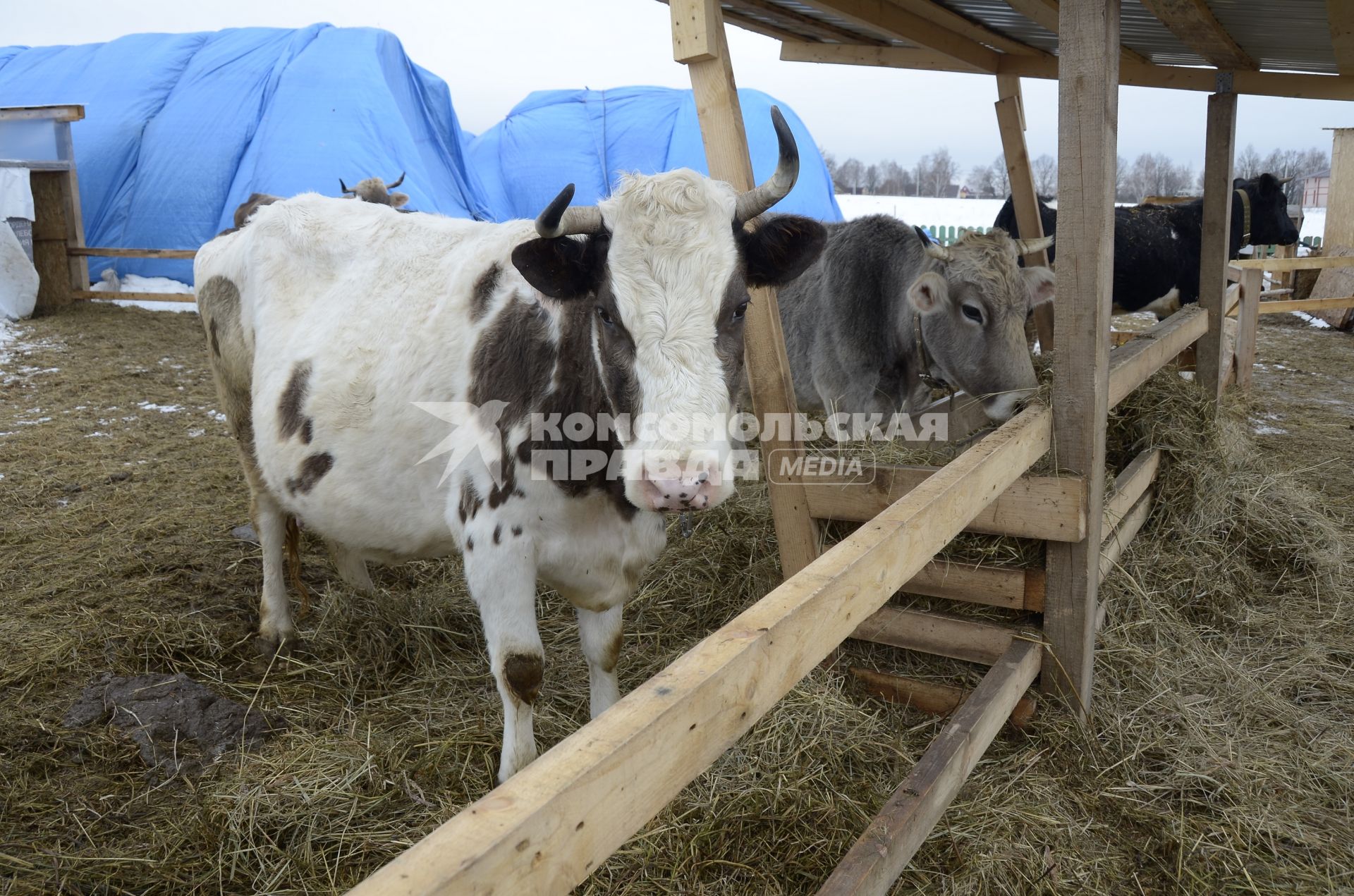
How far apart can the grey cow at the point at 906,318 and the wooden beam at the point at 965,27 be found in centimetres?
104

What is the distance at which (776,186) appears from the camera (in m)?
2.47

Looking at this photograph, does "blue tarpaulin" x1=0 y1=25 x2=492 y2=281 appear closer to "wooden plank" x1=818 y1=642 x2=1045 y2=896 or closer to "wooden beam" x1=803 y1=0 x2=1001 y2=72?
"wooden beam" x1=803 y1=0 x2=1001 y2=72

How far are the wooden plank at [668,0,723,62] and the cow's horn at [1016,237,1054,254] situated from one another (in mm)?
3053

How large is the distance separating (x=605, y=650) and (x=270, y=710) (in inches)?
52.5

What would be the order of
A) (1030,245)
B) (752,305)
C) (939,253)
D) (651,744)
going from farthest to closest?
(1030,245) → (939,253) → (752,305) → (651,744)

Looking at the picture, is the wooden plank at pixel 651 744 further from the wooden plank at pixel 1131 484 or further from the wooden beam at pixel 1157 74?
the wooden beam at pixel 1157 74

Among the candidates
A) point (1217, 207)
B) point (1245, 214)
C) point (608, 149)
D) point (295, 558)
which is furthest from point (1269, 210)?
point (295, 558)

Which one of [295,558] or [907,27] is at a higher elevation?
[907,27]

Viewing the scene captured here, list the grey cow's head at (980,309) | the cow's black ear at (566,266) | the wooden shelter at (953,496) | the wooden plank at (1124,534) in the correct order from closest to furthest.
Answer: the wooden shelter at (953,496) → the cow's black ear at (566,266) → the wooden plank at (1124,534) → the grey cow's head at (980,309)

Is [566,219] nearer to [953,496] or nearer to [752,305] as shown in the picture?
[752,305]

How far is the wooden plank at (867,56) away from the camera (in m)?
4.99

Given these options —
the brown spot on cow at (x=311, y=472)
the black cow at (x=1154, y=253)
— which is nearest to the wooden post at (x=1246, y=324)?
the black cow at (x=1154, y=253)

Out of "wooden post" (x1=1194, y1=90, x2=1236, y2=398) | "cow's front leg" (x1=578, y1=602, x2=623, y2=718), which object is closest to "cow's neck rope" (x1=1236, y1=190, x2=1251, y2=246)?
"wooden post" (x1=1194, y1=90, x2=1236, y2=398)

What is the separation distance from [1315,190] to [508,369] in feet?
193
